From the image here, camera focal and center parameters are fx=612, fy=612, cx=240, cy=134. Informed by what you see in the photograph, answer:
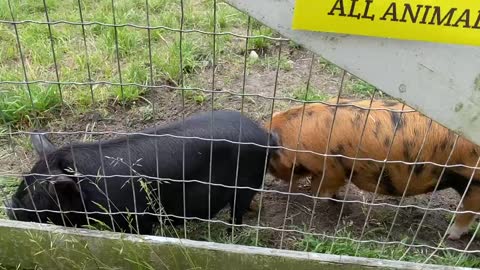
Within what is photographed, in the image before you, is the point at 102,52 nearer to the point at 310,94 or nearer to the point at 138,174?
the point at 310,94

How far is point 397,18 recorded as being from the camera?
1871mm

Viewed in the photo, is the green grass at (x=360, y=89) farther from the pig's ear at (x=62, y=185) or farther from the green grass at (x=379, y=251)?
the pig's ear at (x=62, y=185)

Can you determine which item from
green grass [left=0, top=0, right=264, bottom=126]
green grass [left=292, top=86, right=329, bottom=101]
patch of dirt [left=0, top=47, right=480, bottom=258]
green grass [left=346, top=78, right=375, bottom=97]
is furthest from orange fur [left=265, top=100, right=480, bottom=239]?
green grass [left=0, top=0, right=264, bottom=126]

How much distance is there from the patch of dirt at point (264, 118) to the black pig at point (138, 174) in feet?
0.83

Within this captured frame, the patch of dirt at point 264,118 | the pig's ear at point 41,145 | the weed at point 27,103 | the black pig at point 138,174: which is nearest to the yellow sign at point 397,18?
the black pig at point 138,174

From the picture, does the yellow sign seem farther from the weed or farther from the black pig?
the weed

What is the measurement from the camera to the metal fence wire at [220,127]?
2.84 meters

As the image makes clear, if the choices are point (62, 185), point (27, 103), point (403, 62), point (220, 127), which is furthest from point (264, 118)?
point (403, 62)

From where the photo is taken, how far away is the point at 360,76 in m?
2.00

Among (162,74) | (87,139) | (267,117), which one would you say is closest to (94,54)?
(162,74)

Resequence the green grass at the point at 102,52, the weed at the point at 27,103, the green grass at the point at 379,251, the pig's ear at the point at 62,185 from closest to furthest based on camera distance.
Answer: the pig's ear at the point at 62,185 → the green grass at the point at 379,251 → the weed at the point at 27,103 → the green grass at the point at 102,52

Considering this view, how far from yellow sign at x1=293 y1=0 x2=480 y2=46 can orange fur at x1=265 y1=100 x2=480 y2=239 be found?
1.16m

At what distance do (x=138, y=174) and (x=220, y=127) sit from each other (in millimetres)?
470

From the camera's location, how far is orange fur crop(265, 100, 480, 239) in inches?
121
